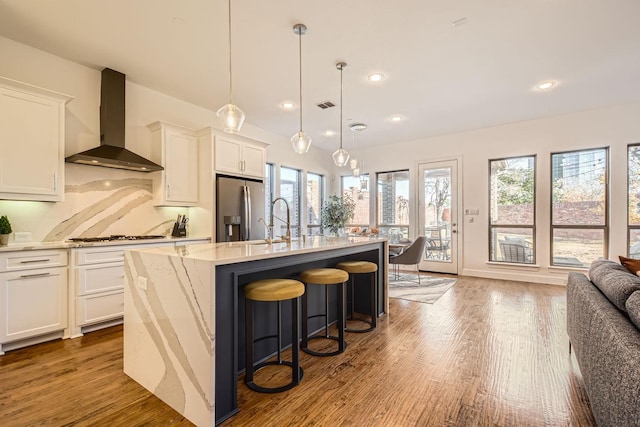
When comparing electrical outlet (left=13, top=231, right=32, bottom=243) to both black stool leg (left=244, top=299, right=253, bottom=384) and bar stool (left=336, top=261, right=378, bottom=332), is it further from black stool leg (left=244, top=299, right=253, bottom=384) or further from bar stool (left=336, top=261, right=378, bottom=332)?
bar stool (left=336, top=261, right=378, bottom=332)

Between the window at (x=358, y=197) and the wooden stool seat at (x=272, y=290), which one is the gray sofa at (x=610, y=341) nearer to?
the wooden stool seat at (x=272, y=290)

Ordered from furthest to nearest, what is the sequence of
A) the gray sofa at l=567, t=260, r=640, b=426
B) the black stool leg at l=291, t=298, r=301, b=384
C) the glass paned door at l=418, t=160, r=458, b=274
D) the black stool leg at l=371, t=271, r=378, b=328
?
the glass paned door at l=418, t=160, r=458, b=274 < the black stool leg at l=371, t=271, r=378, b=328 < the black stool leg at l=291, t=298, r=301, b=384 < the gray sofa at l=567, t=260, r=640, b=426

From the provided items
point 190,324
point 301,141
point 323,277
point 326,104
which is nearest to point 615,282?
point 323,277

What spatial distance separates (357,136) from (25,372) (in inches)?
226

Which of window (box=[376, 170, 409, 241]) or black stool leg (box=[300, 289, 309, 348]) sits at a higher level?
window (box=[376, 170, 409, 241])

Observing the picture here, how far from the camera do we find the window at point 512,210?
5.39 metres

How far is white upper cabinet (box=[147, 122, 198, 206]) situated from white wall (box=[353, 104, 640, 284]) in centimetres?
436

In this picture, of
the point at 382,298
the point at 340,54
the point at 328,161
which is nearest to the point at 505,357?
the point at 382,298

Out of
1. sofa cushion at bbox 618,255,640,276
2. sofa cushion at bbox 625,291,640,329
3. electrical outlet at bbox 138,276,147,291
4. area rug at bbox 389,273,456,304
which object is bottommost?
area rug at bbox 389,273,456,304

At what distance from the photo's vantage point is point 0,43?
286 cm

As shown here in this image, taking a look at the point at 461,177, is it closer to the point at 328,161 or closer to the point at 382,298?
the point at 328,161

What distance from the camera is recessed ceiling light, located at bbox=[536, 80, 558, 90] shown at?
12.5 feet

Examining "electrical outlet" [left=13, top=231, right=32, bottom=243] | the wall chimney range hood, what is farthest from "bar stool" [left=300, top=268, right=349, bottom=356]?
"electrical outlet" [left=13, top=231, right=32, bottom=243]

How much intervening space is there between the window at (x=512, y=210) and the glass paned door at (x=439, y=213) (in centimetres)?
66
